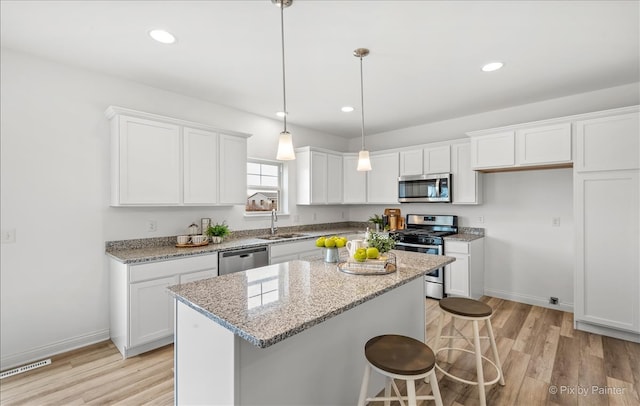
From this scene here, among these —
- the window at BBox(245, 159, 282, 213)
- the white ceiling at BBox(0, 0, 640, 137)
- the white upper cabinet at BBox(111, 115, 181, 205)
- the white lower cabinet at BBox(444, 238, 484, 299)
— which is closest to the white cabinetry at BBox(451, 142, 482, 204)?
the white lower cabinet at BBox(444, 238, 484, 299)

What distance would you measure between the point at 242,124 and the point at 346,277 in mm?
2925

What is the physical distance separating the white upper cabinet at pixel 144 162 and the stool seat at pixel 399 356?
2.48 metres

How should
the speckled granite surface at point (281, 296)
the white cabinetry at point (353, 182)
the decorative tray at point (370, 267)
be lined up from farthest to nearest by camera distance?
the white cabinetry at point (353, 182) → the decorative tray at point (370, 267) → the speckled granite surface at point (281, 296)

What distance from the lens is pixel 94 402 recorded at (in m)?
2.04

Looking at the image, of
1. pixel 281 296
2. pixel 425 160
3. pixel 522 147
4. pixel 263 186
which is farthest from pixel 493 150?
pixel 281 296

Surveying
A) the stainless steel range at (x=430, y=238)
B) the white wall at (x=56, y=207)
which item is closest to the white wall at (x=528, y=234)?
the stainless steel range at (x=430, y=238)

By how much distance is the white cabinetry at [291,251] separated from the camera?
3582mm

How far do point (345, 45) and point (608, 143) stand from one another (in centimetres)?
275

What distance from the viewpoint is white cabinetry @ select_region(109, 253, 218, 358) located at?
255 cm

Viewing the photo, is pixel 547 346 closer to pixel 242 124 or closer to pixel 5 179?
pixel 242 124

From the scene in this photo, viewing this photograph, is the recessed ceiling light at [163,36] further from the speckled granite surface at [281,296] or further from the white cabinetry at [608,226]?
the white cabinetry at [608,226]

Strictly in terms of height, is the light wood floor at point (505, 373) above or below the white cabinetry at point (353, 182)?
below

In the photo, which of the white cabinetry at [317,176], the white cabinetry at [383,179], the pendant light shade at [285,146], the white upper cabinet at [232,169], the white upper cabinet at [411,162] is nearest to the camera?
the pendant light shade at [285,146]

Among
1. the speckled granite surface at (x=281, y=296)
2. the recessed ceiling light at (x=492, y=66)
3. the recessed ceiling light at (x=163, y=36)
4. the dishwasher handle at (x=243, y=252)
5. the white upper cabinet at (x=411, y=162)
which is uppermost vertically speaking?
the recessed ceiling light at (x=163, y=36)
